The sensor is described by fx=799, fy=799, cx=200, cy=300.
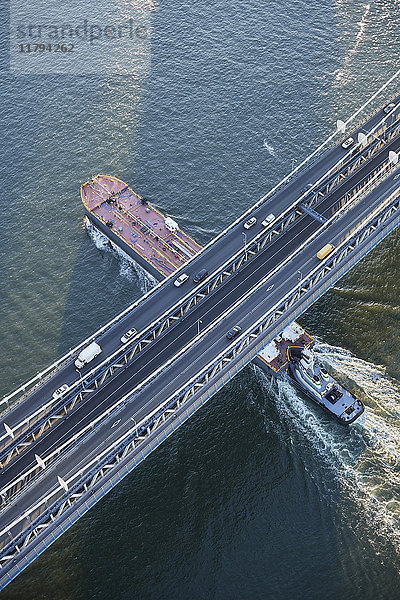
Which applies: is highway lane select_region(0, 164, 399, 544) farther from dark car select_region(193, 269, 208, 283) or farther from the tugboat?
the tugboat

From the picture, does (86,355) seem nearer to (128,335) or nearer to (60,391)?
(60,391)

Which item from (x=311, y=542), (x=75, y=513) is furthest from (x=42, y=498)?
(x=311, y=542)

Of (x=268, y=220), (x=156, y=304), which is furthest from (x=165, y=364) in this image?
(x=268, y=220)

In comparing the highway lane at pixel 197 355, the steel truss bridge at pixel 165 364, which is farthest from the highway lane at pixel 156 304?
the highway lane at pixel 197 355

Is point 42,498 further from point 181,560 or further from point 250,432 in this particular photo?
point 250,432

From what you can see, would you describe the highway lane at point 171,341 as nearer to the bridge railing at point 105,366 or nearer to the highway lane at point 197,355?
the bridge railing at point 105,366

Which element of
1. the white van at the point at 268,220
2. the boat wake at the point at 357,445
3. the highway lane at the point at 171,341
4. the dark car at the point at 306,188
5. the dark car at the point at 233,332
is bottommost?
the boat wake at the point at 357,445
